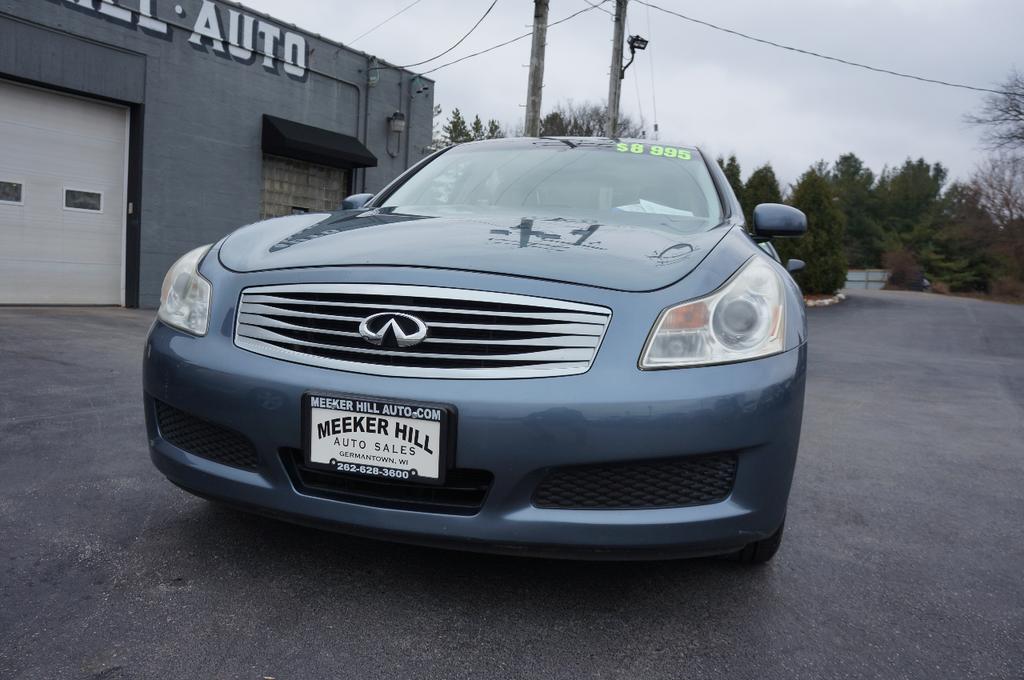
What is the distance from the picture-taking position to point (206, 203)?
1242 cm

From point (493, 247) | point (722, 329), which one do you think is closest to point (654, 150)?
point (493, 247)

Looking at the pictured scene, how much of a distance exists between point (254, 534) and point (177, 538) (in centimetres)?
22

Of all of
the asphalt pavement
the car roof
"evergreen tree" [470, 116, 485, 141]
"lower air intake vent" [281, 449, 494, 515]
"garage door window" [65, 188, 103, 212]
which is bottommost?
the asphalt pavement

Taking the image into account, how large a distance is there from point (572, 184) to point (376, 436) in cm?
179

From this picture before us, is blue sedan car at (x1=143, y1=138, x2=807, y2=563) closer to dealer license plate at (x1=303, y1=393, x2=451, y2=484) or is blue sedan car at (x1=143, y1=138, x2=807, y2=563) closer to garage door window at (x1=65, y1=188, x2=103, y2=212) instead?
dealer license plate at (x1=303, y1=393, x2=451, y2=484)

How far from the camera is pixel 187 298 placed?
7.57 feet

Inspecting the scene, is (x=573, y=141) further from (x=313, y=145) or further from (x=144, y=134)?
(x=313, y=145)

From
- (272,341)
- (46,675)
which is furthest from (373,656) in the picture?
(272,341)

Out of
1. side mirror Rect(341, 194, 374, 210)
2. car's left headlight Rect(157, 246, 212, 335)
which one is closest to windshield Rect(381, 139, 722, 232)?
side mirror Rect(341, 194, 374, 210)

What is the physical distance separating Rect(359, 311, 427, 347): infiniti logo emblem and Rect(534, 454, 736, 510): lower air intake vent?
0.44 metres

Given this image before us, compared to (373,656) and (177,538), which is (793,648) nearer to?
(373,656)

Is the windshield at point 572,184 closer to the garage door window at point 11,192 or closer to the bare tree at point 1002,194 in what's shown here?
the garage door window at point 11,192

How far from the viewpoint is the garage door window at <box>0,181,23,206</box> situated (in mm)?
10305

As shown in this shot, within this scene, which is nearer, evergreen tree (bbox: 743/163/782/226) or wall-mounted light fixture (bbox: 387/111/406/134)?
wall-mounted light fixture (bbox: 387/111/406/134)
